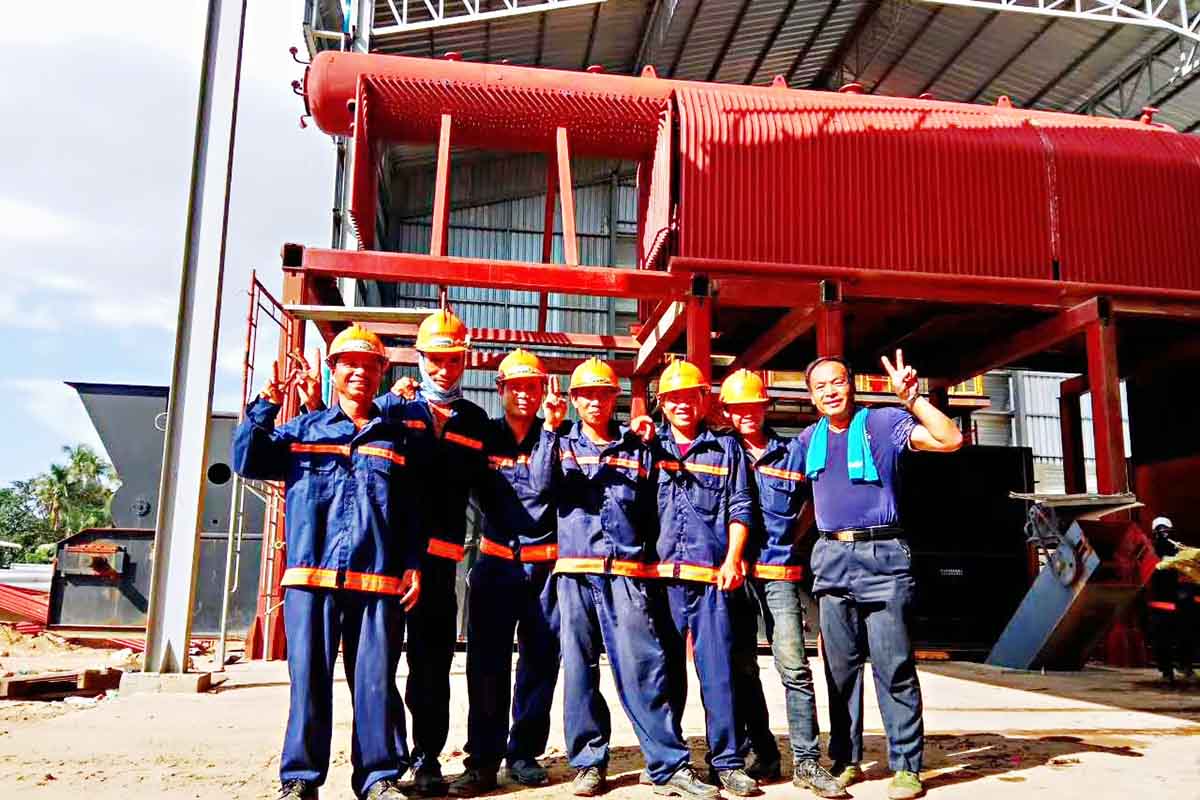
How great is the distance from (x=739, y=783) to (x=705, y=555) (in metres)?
0.90

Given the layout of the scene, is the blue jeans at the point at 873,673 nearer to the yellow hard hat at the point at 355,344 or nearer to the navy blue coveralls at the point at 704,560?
the navy blue coveralls at the point at 704,560

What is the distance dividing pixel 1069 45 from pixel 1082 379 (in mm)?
8571

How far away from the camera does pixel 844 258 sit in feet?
33.1

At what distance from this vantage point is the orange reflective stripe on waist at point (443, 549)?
3.89m

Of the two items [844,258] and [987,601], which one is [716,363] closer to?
[844,258]

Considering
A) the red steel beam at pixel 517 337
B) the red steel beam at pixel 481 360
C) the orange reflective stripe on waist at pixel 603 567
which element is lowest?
the orange reflective stripe on waist at pixel 603 567

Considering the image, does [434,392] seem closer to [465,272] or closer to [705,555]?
[705,555]

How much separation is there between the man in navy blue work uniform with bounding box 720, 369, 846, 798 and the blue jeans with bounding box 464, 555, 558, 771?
2.76ft

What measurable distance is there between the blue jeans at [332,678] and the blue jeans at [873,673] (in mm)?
1799

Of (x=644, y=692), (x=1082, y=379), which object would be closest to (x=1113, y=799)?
(x=644, y=692)

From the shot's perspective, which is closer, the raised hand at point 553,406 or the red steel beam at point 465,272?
the raised hand at point 553,406

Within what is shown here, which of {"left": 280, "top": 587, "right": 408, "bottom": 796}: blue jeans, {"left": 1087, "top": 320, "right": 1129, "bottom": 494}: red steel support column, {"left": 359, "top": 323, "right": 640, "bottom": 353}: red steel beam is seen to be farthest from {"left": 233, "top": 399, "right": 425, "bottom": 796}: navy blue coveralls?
{"left": 1087, "top": 320, "right": 1129, "bottom": 494}: red steel support column

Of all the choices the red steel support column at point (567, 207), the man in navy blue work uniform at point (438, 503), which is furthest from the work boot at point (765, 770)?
the red steel support column at point (567, 207)

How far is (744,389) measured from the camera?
14.6 ft
